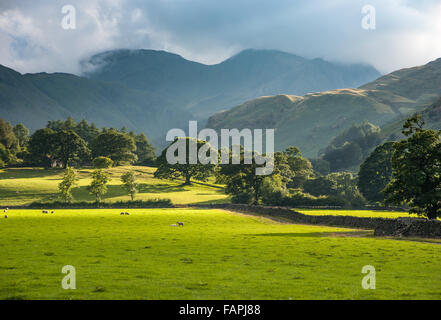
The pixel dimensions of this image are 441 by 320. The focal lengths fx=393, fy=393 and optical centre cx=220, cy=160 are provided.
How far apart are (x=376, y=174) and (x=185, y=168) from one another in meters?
72.0

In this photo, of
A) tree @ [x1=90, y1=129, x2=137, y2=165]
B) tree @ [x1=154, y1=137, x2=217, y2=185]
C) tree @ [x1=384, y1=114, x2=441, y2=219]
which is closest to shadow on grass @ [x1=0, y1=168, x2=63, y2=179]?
tree @ [x1=90, y1=129, x2=137, y2=165]

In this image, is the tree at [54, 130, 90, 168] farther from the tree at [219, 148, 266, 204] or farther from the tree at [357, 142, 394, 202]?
the tree at [357, 142, 394, 202]

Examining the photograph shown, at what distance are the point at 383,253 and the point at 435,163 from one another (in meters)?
24.3

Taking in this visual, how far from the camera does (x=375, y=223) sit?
55531 millimetres

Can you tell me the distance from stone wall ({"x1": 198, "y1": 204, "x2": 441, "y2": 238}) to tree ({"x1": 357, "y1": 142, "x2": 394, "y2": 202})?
40.4 meters

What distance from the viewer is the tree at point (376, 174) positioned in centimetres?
11269

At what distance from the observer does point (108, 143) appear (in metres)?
183

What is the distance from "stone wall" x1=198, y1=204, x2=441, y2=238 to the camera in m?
43.8

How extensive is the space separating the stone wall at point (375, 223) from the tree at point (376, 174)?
40412mm

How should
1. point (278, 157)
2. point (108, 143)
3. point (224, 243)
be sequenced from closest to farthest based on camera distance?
point (224, 243)
point (278, 157)
point (108, 143)

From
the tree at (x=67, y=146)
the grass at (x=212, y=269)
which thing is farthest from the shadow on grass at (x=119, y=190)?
the grass at (x=212, y=269)

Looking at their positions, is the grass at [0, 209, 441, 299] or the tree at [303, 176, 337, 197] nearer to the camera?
the grass at [0, 209, 441, 299]

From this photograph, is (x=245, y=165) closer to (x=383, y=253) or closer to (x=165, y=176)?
(x=165, y=176)
